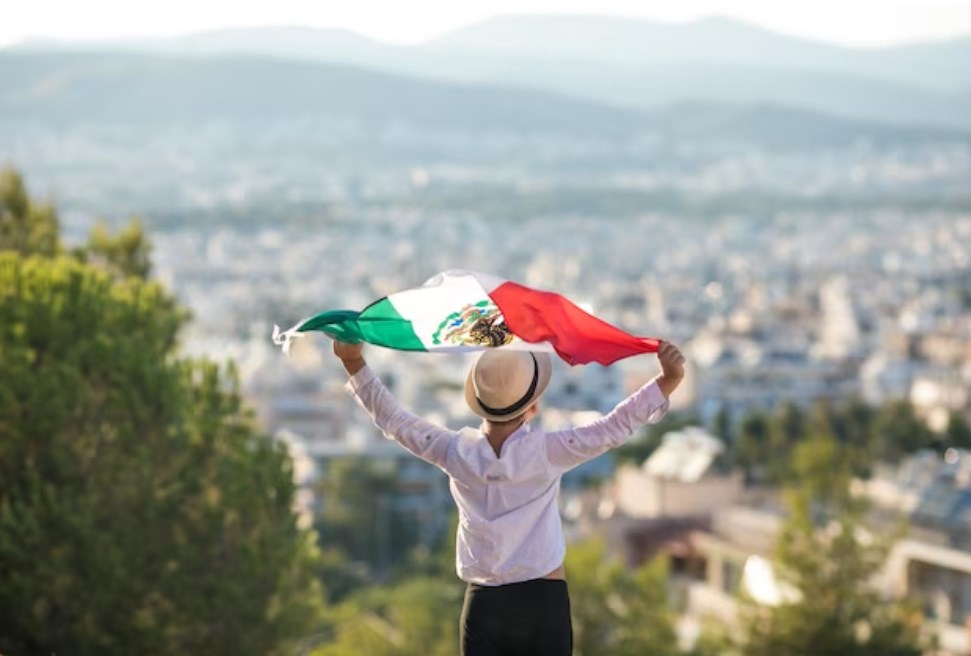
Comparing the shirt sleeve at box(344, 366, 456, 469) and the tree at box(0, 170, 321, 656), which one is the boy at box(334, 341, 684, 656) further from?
the tree at box(0, 170, 321, 656)

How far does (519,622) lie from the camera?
11.3 ft

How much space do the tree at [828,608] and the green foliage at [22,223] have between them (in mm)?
6767

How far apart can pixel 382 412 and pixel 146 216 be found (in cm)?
→ 15943

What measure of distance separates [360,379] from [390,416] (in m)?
0.09

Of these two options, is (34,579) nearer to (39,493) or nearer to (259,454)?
(39,493)

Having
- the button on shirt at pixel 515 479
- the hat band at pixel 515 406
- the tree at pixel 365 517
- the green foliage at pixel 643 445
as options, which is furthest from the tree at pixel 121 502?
the green foliage at pixel 643 445

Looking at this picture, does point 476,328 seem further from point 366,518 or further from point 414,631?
point 366,518

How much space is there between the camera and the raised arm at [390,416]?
11.5ft

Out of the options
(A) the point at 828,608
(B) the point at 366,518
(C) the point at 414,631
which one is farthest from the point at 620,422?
(B) the point at 366,518

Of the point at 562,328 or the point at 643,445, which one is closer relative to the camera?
the point at 562,328

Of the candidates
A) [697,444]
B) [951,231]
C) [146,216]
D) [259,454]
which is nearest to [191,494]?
[259,454]

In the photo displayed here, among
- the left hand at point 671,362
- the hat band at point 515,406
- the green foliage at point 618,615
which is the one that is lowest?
the green foliage at point 618,615

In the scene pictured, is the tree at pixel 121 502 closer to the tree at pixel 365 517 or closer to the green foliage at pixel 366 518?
the green foliage at pixel 366 518

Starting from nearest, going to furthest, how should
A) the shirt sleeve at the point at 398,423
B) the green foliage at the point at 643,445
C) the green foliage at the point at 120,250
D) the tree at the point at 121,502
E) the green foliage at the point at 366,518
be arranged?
1. the shirt sleeve at the point at 398,423
2. the tree at the point at 121,502
3. the green foliage at the point at 120,250
4. the green foliage at the point at 366,518
5. the green foliage at the point at 643,445
